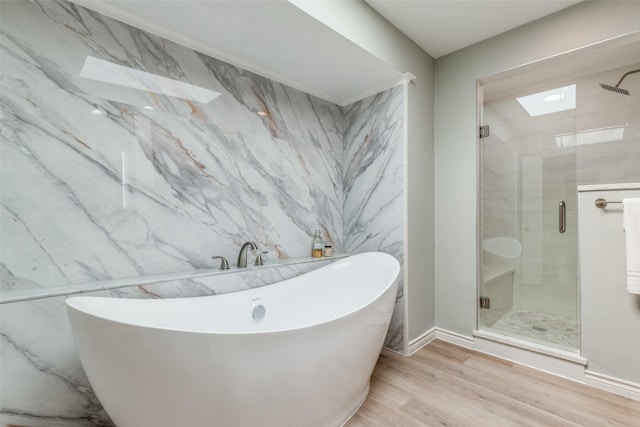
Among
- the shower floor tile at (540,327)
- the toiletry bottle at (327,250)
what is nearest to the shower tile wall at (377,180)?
the toiletry bottle at (327,250)

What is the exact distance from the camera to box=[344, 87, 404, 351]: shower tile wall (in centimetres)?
213

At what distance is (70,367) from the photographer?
1.13 meters

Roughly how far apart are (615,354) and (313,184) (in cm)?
219

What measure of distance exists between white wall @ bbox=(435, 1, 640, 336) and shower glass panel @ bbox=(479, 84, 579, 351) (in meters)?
0.12

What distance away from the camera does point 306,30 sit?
1560 mm

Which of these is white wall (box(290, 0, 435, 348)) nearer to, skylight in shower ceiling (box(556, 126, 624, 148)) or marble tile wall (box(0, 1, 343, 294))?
marble tile wall (box(0, 1, 343, 294))

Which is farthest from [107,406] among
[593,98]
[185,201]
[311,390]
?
[593,98]

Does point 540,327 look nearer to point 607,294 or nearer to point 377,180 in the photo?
point 607,294

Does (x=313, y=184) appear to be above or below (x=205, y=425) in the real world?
above

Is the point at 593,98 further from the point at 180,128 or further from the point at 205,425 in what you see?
the point at 205,425

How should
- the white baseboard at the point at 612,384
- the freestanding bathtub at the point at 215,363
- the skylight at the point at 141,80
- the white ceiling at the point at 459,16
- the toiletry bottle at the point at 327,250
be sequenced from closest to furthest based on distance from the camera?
1. the freestanding bathtub at the point at 215,363
2. the skylight at the point at 141,80
3. the white baseboard at the point at 612,384
4. the white ceiling at the point at 459,16
5. the toiletry bottle at the point at 327,250

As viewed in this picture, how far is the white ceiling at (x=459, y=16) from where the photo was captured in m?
1.76

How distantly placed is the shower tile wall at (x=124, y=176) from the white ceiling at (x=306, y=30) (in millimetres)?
91

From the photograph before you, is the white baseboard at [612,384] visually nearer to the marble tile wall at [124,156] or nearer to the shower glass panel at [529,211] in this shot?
the shower glass panel at [529,211]
